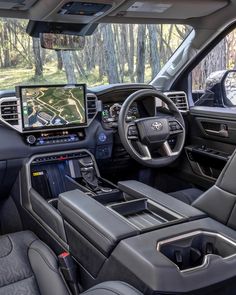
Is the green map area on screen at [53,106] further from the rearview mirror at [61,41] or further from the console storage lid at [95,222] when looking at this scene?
the console storage lid at [95,222]

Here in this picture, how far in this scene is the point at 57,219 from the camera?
211cm

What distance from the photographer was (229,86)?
3.09 m

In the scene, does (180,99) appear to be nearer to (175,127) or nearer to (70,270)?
(175,127)

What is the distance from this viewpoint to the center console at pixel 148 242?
3.57 ft

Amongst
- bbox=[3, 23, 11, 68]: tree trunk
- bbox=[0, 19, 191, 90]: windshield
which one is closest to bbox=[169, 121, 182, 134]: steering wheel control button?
bbox=[0, 19, 191, 90]: windshield

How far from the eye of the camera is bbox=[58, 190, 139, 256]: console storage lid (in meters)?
1.27

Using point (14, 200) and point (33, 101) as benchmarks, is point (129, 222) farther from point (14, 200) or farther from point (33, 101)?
point (14, 200)

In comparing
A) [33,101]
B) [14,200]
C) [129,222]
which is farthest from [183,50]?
[129,222]

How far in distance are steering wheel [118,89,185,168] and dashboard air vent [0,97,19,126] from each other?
732 mm

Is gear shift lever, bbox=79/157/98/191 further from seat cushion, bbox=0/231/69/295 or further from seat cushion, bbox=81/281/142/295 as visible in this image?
seat cushion, bbox=81/281/142/295

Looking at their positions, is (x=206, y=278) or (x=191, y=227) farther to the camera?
(x=191, y=227)

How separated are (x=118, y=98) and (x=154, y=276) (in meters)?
2.03

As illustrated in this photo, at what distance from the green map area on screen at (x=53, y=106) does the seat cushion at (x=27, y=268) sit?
2.49 feet

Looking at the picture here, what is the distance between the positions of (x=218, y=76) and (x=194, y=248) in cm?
211
